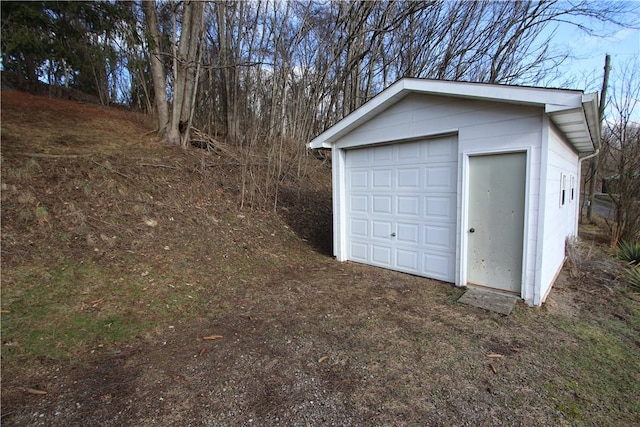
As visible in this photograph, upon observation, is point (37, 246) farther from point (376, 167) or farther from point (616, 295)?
point (616, 295)

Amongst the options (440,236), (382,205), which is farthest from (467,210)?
(382,205)

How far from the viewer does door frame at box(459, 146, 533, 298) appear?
3811 millimetres

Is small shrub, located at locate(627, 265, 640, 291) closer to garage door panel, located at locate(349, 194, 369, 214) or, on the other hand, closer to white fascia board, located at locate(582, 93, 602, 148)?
white fascia board, located at locate(582, 93, 602, 148)

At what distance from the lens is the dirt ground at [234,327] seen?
2201mm

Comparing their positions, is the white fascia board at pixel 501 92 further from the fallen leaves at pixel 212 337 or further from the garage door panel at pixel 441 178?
the fallen leaves at pixel 212 337

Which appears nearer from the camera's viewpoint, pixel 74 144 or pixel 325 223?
pixel 74 144

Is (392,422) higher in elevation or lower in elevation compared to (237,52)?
lower

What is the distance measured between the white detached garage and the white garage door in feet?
0.06

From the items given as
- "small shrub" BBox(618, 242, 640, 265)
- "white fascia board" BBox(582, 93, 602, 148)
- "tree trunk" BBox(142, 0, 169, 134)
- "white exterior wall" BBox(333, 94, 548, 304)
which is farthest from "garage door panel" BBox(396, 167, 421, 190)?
"tree trunk" BBox(142, 0, 169, 134)

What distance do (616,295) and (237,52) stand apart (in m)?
12.1

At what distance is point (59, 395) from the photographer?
7.45 feet

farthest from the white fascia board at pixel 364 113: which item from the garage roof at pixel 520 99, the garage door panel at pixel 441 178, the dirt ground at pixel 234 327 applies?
the dirt ground at pixel 234 327

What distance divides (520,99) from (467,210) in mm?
1594

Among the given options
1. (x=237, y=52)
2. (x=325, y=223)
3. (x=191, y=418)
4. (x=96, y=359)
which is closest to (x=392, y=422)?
(x=191, y=418)
